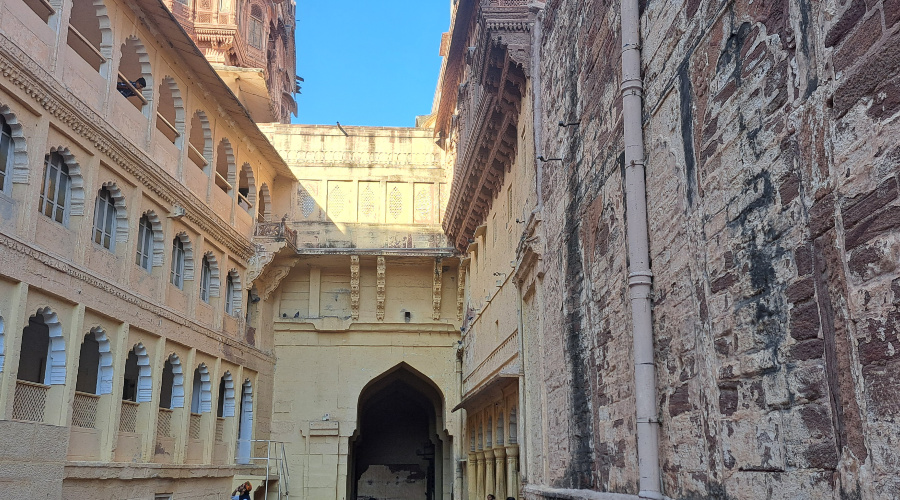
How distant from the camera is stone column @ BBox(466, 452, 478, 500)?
54.1 feet

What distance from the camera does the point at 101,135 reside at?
1062 cm

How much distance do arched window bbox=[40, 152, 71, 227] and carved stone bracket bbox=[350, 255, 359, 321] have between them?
8.38 m

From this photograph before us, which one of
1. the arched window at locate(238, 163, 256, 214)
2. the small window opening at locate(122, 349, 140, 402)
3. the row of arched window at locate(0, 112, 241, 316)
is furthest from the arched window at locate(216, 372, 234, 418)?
the arched window at locate(238, 163, 256, 214)

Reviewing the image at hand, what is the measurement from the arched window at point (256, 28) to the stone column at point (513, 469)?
15093 millimetres

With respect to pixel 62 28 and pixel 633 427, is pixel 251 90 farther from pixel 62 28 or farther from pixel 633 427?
pixel 633 427

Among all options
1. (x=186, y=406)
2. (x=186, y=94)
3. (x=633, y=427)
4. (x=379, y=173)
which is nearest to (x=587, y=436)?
(x=633, y=427)

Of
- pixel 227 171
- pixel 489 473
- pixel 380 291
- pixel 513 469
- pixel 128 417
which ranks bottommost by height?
pixel 489 473

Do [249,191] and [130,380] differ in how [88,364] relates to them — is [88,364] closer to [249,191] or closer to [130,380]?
[130,380]

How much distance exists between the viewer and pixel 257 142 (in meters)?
16.8

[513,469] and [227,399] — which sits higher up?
[227,399]

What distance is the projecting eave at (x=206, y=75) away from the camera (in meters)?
11.9

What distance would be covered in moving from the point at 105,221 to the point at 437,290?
8741mm

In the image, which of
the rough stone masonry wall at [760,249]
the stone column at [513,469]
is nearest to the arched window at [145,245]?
the stone column at [513,469]

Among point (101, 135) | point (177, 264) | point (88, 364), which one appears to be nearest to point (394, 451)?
point (177, 264)
